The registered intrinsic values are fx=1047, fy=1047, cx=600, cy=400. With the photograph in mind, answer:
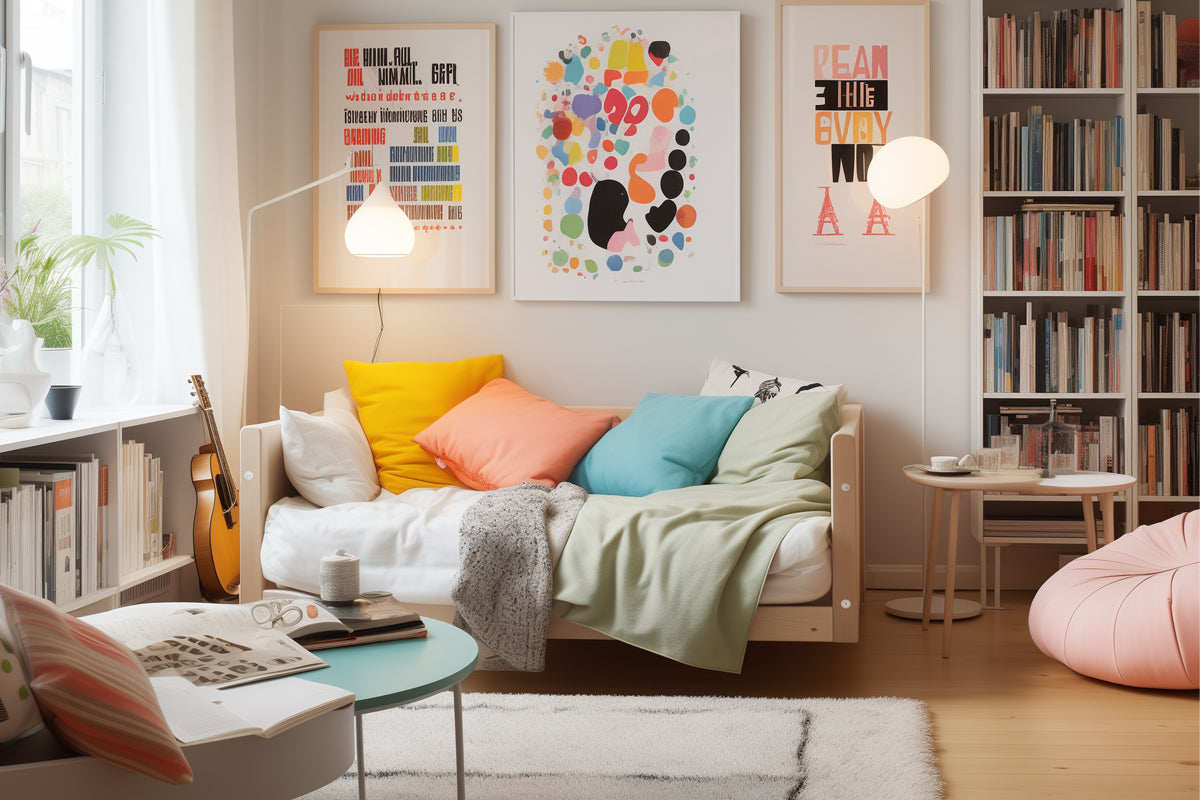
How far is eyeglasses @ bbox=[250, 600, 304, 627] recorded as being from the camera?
1695 mm

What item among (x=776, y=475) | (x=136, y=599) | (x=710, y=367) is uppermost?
(x=710, y=367)

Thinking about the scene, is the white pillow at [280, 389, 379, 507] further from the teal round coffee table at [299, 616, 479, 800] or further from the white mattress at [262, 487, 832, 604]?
the teal round coffee table at [299, 616, 479, 800]

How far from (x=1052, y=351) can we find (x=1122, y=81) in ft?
2.98

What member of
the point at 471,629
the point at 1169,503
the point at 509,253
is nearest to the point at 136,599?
the point at 471,629

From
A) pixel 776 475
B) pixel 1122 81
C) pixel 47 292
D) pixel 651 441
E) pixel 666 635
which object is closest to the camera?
pixel 666 635

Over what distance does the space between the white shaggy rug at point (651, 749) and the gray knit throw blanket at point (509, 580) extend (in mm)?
137

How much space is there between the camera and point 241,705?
4.33ft

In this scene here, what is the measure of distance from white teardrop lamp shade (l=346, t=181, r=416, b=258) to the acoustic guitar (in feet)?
2.17

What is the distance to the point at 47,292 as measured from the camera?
106 inches

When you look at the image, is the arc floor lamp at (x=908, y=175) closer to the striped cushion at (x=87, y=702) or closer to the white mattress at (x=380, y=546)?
the white mattress at (x=380, y=546)

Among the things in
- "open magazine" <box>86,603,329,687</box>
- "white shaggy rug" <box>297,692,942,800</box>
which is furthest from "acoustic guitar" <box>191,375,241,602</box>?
"open magazine" <box>86,603,329,687</box>

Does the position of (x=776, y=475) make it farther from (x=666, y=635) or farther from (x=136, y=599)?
(x=136, y=599)

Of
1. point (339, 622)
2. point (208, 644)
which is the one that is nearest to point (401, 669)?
point (339, 622)

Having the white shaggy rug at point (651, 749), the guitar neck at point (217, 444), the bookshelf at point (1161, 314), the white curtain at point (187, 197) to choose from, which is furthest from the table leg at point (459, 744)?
the bookshelf at point (1161, 314)
